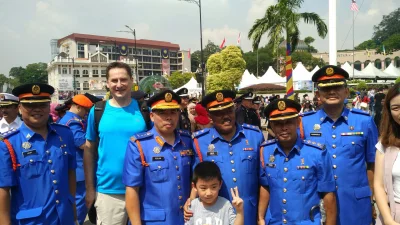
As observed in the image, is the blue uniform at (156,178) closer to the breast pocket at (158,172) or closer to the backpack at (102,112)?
the breast pocket at (158,172)

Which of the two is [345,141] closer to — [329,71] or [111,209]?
[329,71]

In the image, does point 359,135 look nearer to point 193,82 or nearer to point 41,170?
point 41,170

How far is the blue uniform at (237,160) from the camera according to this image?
3.26 metres

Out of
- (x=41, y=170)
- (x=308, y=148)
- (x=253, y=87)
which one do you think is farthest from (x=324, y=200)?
(x=253, y=87)

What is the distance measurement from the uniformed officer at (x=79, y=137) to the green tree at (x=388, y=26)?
127846mm

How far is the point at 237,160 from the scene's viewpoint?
328 cm

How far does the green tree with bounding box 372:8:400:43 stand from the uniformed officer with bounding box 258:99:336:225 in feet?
423

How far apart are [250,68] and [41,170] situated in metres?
97.1

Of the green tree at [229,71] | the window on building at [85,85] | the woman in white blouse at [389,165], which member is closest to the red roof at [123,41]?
the window on building at [85,85]

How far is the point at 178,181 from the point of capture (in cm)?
312

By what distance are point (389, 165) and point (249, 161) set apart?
1144mm

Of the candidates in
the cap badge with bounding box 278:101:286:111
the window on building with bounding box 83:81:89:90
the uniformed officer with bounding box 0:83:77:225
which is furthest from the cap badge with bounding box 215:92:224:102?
the window on building with bounding box 83:81:89:90

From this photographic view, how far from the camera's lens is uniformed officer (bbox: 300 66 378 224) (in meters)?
3.39

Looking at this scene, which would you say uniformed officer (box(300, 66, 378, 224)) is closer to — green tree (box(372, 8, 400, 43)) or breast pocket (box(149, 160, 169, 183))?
breast pocket (box(149, 160, 169, 183))
